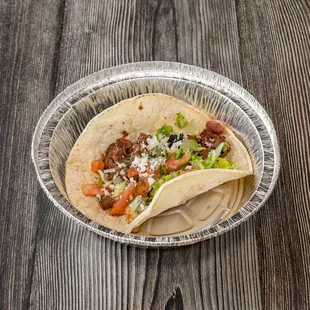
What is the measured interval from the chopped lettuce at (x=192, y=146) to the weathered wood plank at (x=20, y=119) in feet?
2.33

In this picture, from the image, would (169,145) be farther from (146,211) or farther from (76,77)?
(76,77)

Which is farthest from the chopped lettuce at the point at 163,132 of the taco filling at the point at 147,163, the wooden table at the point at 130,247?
the wooden table at the point at 130,247

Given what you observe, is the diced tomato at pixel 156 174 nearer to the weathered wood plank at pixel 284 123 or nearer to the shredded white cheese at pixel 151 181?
the shredded white cheese at pixel 151 181

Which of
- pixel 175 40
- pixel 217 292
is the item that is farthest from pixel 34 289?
pixel 175 40

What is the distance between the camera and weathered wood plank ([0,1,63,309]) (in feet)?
8.00

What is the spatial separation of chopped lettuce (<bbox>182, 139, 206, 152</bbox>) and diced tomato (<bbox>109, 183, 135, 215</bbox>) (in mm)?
327

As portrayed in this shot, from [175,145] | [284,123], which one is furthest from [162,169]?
[284,123]

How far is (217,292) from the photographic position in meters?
2.32

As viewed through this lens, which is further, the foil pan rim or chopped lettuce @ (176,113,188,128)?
Answer: chopped lettuce @ (176,113,188,128)

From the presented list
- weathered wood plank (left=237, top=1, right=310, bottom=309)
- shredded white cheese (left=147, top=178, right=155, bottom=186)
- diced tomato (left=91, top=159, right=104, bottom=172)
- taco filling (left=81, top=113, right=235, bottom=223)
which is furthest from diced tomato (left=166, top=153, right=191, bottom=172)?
weathered wood plank (left=237, top=1, right=310, bottom=309)

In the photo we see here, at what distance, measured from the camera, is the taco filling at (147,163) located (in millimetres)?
2527

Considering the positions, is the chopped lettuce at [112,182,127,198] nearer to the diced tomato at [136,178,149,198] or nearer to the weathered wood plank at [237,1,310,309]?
the diced tomato at [136,178,149,198]

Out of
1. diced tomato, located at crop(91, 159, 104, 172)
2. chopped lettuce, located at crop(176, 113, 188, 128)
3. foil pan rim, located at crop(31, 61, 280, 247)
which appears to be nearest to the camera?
foil pan rim, located at crop(31, 61, 280, 247)

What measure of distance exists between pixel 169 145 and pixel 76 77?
2.81 feet
